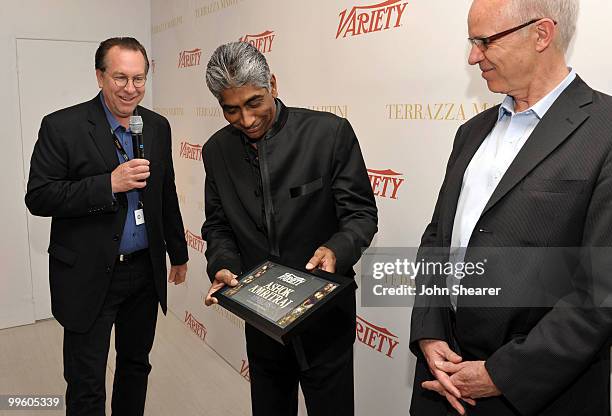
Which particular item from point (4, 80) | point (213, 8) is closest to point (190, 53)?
point (213, 8)

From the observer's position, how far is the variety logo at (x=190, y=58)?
376 centimetres

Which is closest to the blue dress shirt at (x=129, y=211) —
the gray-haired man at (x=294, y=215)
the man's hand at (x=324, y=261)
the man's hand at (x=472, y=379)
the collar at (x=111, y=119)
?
the collar at (x=111, y=119)

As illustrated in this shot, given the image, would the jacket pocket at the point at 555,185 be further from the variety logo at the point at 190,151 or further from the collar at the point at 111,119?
the variety logo at the point at 190,151

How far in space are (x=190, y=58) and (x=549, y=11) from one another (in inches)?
125

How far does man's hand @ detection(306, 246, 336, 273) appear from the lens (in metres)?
1.51

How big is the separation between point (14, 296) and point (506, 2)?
428 centimetres

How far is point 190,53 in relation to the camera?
12.8 feet

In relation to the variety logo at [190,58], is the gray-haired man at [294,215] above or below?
Answer: below

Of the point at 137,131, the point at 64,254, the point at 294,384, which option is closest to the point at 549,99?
the point at 294,384

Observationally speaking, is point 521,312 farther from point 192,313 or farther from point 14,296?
point 14,296

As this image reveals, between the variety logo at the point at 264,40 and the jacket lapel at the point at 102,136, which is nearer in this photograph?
the jacket lapel at the point at 102,136

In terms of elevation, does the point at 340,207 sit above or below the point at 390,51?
below

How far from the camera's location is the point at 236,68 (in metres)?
1.47

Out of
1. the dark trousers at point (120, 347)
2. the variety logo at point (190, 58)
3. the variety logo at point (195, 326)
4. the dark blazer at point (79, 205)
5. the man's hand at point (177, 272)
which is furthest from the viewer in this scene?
the variety logo at point (195, 326)
